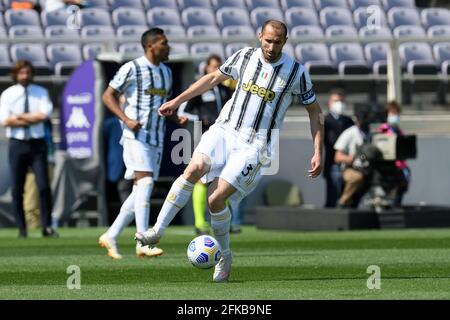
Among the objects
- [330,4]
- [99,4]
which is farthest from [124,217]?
[330,4]

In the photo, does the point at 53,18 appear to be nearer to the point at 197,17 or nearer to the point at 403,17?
the point at 197,17

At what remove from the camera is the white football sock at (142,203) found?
13.4m

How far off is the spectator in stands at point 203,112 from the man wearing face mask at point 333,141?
414cm

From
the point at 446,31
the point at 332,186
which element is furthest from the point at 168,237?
the point at 446,31

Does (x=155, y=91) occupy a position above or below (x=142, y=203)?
above

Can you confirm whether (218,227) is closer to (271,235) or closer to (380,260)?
(380,260)

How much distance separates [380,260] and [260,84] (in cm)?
313

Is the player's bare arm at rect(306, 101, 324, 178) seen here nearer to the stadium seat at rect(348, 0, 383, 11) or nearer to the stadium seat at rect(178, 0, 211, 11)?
the stadium seat at rect(178, 0, 211, 11)

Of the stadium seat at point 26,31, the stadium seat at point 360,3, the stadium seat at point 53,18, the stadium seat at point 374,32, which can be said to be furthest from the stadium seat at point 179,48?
the stadium seat at point 360,3

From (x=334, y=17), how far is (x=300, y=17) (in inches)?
32.7

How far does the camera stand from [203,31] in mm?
27609

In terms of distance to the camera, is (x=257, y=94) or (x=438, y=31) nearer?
(x=257, y=94)

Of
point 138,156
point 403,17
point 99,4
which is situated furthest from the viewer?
point 403,17

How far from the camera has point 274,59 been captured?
10734 mm
